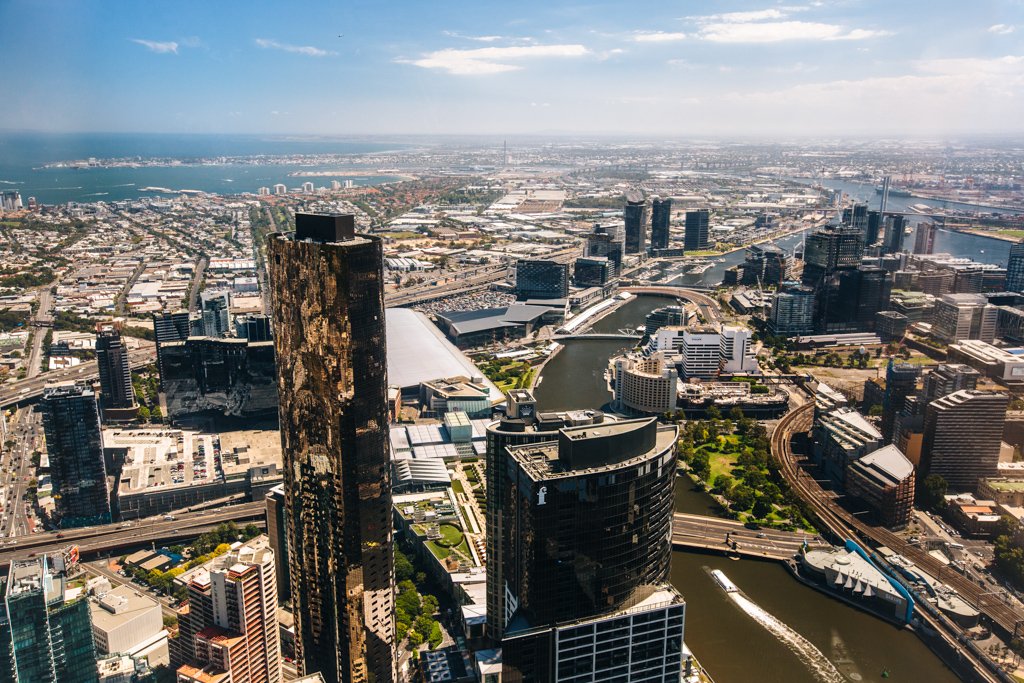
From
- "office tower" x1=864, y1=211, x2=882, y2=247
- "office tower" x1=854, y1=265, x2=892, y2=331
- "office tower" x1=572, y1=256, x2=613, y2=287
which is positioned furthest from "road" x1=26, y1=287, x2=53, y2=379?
"office tower" x1=864, y1=211, x2=882, y2=247

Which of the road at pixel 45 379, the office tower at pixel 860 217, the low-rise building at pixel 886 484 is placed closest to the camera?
the low-rise building at pixel 886 484

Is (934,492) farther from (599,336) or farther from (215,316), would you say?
(215,316)

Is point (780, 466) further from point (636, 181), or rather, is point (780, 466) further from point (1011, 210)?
point (636, 181)

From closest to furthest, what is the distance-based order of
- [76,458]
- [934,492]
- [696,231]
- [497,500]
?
[497,500]
[76,458]
[934,492]
[696,231]

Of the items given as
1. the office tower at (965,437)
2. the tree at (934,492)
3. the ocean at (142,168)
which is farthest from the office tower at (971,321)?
the ocean at (142,168)

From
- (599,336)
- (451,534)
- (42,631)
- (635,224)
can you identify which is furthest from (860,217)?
(42,631)

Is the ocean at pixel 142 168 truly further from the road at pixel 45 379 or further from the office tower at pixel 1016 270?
the office tower at pixel 1016 270
